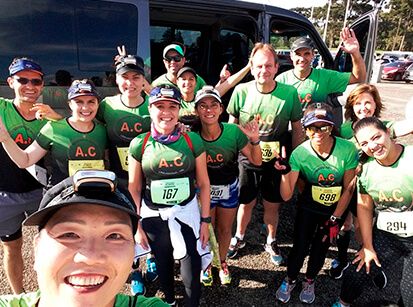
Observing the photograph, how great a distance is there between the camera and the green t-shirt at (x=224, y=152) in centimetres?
252

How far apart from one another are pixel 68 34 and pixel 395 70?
73.7ft

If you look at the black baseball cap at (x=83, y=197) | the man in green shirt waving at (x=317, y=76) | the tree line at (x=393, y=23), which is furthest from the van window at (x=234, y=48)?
the tree line at (x=393, y=23)

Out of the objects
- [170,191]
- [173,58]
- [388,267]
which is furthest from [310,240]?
[173,58]

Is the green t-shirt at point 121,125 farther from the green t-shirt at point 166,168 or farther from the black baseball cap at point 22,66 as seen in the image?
the black baseball cap at point 22,66

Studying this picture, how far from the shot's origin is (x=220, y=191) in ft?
8.64

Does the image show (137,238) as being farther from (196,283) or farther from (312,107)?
(312,107)

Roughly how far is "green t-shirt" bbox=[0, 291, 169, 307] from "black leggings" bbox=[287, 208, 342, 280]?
64.4 inches

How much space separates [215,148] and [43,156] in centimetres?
131

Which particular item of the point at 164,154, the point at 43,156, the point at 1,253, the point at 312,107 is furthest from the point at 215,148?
the point at 1,253

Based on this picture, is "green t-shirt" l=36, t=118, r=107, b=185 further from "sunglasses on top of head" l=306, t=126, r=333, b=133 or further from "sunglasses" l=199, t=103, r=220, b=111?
"sunglasses on top of head" l=306, t=126, r=333, b=133

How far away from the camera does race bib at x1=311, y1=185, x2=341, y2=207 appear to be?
2414 mm

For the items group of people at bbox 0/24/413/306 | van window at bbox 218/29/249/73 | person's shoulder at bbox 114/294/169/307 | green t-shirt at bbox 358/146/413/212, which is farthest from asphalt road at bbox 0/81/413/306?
van window at bbox 218/29/249/73

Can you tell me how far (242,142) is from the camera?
257cm

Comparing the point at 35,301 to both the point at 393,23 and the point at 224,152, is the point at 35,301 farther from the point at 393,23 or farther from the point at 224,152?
the point at 393,23
